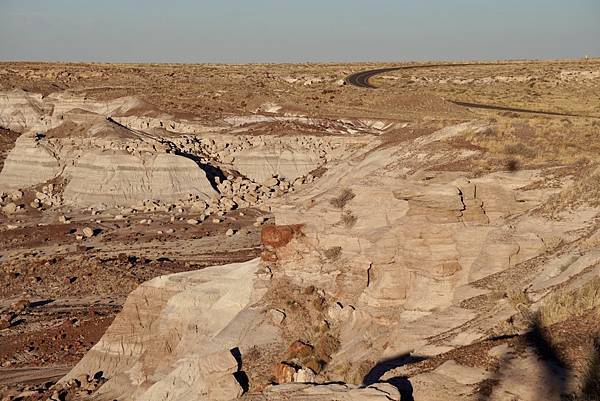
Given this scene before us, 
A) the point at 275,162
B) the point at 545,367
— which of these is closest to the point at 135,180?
the point at 275,162

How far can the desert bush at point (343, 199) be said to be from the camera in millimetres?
22339

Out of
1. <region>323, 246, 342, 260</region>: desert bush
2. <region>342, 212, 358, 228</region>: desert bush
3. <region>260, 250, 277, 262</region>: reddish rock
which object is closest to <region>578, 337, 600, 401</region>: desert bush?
<region>323, 246, 342, 260</region>: desert bush

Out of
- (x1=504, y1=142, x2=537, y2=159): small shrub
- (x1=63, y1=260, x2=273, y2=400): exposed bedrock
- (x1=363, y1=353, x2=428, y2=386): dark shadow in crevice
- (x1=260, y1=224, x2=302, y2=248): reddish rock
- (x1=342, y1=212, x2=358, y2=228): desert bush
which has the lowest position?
(x1=63, y1=260, x2=273, y2=400): exposed bedrock

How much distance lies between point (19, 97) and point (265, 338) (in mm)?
58705

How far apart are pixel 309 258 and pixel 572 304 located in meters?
10.2

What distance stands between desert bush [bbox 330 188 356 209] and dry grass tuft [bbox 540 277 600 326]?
9734mm

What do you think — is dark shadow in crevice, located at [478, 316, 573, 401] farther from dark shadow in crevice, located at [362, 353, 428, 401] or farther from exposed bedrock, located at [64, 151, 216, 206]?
exposed bedrock, located at [64, 151, 216, 206]

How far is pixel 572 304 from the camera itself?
12.7 meters

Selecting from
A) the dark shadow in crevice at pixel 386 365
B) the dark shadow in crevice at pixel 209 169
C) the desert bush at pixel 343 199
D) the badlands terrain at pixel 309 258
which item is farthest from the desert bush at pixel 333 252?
the dark shadow in crevice at pixel 209 169

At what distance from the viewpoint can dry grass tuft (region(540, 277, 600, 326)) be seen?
1246 cm

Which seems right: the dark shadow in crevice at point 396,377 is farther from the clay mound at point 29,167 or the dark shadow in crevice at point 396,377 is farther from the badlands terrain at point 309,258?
the clay mound at point 29,167

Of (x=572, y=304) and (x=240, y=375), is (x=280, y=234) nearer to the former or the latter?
(x=240, y=375)

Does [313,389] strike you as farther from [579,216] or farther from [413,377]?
[579,216]

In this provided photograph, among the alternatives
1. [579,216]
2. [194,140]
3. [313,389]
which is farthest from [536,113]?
[313,389]
